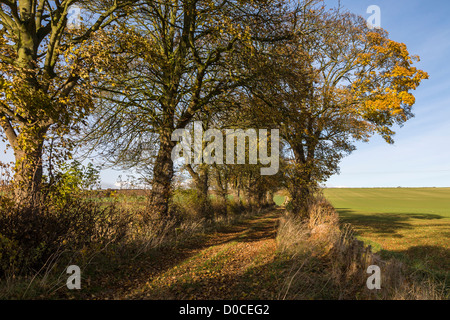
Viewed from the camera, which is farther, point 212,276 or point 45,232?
point 212,276

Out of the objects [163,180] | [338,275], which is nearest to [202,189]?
[163,180]

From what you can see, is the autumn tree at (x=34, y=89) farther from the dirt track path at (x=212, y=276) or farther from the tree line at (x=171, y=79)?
the dirt track path at (x=212, y=276)

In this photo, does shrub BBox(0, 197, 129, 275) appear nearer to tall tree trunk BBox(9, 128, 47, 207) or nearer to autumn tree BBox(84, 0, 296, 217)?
tall tree trunk BBox(9, 128, 47, 207)

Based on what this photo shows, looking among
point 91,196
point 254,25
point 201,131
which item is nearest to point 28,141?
point 91,196

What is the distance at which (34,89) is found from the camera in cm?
680

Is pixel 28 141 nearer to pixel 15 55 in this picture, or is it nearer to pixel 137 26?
pixel 15 55

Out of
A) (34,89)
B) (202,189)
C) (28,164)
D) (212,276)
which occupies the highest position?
(34,89)

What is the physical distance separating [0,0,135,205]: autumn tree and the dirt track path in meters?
3.38

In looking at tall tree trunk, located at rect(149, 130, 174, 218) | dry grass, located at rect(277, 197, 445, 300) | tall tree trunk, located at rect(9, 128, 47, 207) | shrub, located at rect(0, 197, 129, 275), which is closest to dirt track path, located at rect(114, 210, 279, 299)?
dry grass, located at rect(277, 197, 445, 300)

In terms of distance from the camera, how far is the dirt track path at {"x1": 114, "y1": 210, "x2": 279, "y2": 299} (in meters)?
5.00

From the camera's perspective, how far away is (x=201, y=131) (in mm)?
16781

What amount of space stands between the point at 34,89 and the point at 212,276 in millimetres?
6777

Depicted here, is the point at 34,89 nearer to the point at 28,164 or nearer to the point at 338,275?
the point at 28,164

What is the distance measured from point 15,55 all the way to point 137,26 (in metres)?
6.15
